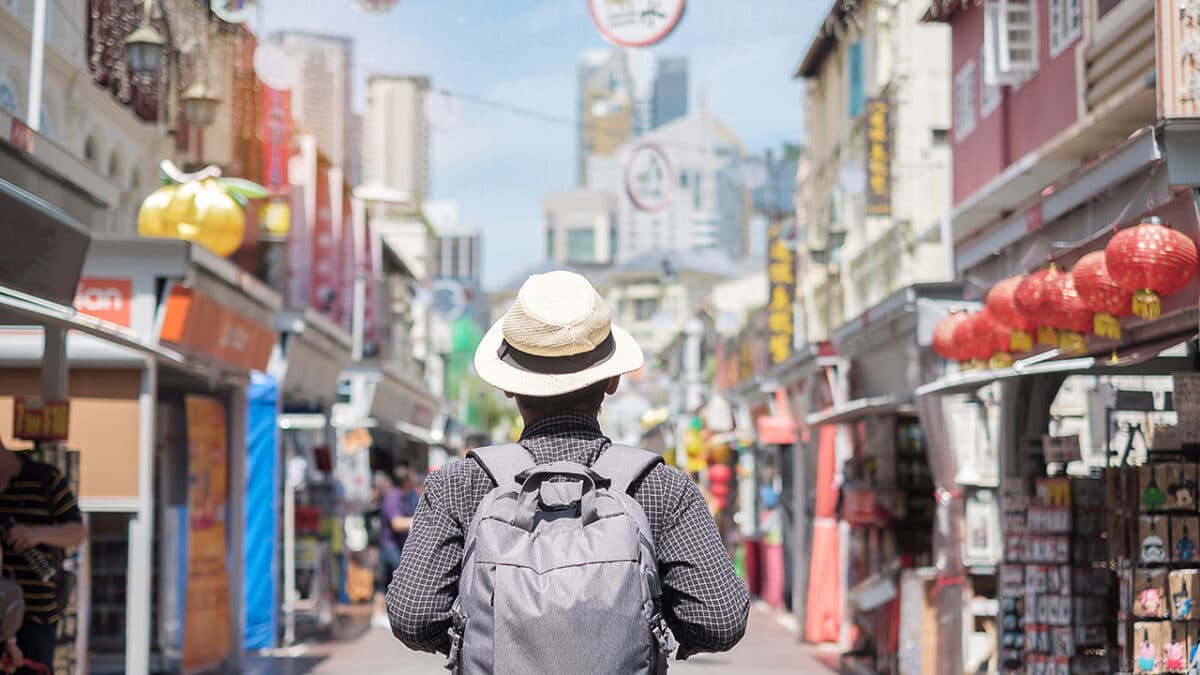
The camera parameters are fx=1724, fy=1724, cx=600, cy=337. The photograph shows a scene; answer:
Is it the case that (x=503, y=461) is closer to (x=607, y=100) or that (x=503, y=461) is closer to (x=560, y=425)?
(x=560, y=425)

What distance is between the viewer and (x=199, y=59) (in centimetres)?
2142

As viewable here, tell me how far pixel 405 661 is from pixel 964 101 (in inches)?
425

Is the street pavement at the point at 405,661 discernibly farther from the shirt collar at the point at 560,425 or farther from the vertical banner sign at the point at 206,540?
the shirt collar at the point at 560,425

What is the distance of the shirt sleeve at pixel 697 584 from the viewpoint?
391cm

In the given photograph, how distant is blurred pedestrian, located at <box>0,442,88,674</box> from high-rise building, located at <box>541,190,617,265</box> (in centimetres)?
16533

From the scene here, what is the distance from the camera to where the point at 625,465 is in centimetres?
399

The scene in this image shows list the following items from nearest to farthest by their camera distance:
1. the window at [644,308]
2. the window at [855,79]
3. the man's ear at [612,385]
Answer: the man's ear at [612,385] < the window at [855,79] < the window at [644,308]

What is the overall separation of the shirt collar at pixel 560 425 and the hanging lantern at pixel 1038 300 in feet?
18.9

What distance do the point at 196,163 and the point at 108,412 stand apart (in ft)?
42.2

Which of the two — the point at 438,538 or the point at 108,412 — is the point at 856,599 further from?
the point at 438,538

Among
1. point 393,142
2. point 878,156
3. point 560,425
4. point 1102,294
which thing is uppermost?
point 393,142

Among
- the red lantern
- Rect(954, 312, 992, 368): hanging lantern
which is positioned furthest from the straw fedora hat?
Rect(954, 312, 992, 368): hanging lantern

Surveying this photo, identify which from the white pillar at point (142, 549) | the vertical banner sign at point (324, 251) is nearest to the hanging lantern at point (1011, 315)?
the white pillar at point (142, 549)

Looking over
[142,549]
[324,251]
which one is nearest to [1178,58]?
[142,549]
